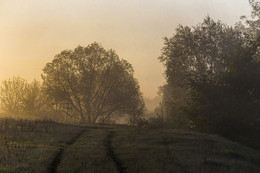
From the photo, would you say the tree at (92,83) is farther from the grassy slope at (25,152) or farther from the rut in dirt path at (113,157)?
the rut in dirt path at (113,157)

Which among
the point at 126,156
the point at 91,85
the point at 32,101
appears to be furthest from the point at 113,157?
the point at 32,101

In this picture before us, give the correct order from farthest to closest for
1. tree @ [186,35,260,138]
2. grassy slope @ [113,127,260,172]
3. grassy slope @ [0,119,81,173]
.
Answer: tree @ [186,35,260,138]
grassy slope @ [113,127,260,172]
grassy slope @ [0,119,81,173]

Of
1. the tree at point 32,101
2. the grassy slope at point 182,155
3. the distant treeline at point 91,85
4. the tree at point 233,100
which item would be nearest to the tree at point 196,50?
the distant treeline at point 91,85

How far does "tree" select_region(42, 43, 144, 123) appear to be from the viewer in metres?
60.7

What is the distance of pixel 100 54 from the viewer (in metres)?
62.2

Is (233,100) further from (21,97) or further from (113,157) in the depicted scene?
(21,97)

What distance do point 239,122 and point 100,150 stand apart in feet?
50.8

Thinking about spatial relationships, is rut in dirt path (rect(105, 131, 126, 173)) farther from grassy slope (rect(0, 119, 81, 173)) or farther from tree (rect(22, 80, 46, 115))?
tree (rect(22, 80, 46, 115))

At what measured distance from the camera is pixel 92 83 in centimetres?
6256

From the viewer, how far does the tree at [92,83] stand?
60.7 m

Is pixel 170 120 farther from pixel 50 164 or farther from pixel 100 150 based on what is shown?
pixel 50 164

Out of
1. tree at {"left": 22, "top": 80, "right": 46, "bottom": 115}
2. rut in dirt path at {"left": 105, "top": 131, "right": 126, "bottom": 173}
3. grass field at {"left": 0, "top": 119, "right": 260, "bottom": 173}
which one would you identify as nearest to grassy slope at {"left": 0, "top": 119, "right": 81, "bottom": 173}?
grass field at {"left": 0, "top": 119, "right": 260, "bottom": 173}

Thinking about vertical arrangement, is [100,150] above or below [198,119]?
below

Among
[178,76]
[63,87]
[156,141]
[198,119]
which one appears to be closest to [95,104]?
[63,87]
